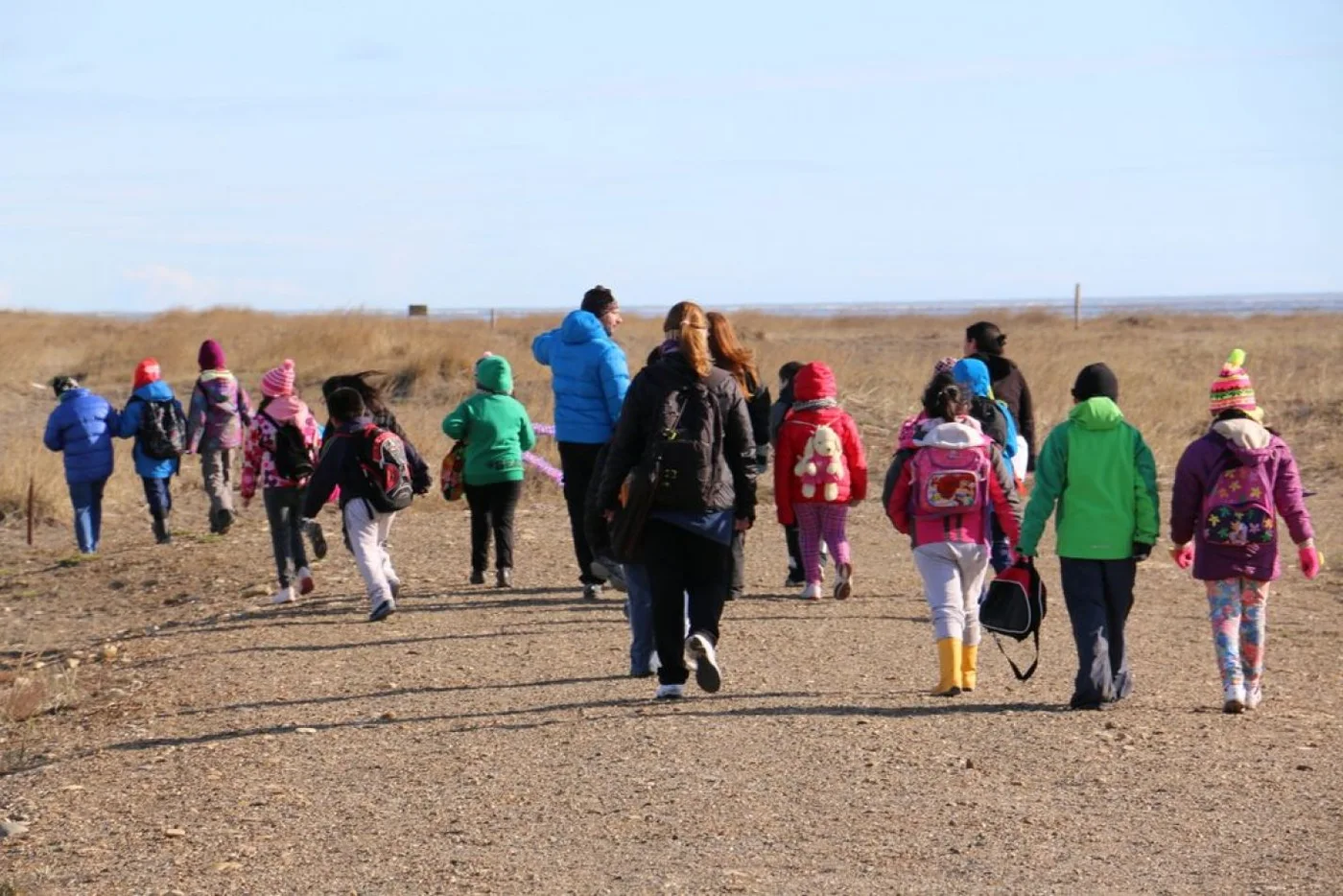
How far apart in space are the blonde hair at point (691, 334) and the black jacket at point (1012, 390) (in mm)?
3279

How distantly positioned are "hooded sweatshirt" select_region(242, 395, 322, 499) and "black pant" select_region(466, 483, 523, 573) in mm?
1085

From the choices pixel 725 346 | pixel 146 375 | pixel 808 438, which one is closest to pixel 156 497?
pixel 146 375

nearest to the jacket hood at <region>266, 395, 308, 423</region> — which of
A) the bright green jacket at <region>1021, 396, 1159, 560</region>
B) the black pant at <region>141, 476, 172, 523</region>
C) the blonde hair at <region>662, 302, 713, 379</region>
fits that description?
the black pant at <region>141, 476, 172, 523</region>

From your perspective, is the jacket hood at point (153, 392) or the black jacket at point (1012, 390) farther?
the jacket hood at point (153, 392)

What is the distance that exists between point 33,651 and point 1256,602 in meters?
8.13

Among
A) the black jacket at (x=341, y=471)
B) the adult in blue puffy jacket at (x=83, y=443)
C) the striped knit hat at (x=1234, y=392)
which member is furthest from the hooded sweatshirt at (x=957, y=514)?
the adult in blue puffy jacket at (x=83, y=443)

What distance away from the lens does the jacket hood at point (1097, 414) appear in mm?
8570

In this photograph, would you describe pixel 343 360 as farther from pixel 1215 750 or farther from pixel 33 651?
pixel 1215 750

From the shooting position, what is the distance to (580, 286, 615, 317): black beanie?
10.8 m

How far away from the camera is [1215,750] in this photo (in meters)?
7.88

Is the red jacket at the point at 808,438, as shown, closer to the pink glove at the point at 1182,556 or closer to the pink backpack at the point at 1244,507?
the pink glove at the point at 1182,556

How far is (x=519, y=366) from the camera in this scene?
31.9m

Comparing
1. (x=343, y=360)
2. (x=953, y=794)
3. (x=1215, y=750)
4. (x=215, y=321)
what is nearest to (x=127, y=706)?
(x=953, y=794)

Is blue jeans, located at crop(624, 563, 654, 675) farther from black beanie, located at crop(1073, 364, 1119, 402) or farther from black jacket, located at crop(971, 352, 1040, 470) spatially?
black jacket, located at crop(971, 352, 1040, 470)
